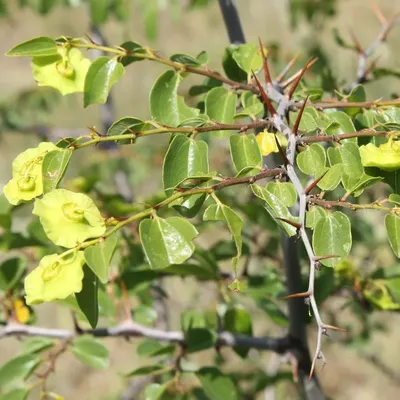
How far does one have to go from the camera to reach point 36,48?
75 cm

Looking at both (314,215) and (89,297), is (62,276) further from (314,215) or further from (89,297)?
(314,215)

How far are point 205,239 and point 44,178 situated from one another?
3.79m

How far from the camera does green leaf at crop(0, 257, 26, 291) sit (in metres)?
1.05

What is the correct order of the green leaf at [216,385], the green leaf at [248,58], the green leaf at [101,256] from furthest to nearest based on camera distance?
1. the green leaf at [216,385]
2. the green leaf at [248,58]
3. the green leaf at [101,256]

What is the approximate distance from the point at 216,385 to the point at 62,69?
0.56 m

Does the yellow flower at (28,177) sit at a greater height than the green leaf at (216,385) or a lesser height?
greater

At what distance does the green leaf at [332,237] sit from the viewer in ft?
2.10

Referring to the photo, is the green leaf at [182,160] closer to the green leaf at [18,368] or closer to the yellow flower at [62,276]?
the yellow flower at [62,276]

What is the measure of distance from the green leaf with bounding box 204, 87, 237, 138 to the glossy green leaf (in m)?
0.20

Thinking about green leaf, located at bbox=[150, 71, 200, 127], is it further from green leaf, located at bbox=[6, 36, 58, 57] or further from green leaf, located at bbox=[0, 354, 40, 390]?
green leaf, located at bbox=[0, 354, 40, 390]

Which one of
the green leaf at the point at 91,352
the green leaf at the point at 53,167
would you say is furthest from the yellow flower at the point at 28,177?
the green leaf at the point at 91,352

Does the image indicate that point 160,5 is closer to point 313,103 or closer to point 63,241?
point 313,103

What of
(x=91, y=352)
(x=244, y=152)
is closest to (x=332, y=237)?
(x=244, y=152)

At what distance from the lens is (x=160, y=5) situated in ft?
6.06
